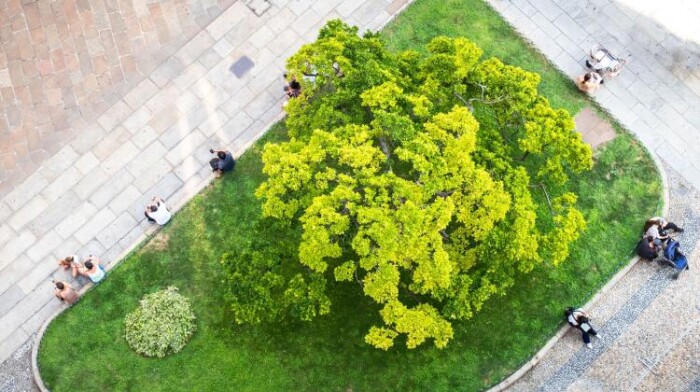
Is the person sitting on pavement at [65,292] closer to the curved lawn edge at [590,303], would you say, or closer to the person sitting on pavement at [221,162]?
the person sitting on pavement at [221,162]

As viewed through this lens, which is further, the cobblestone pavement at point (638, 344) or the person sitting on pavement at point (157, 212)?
the person sitting on pavement at point (157, 212)

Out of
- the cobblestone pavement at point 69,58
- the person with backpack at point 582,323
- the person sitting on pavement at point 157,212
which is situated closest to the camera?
the person with backpack at point 582,323

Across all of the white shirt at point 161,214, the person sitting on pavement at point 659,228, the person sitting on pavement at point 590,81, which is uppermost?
the person sitting on pavement at point 590,81

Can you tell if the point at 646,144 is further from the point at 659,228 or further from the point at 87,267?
the point at 87,267

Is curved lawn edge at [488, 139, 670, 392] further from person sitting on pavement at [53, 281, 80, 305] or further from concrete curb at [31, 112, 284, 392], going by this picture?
person sitting on pavement at [53, 281, 80, 305]

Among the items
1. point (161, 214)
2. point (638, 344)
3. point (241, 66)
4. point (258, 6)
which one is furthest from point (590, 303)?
point (258, 6)

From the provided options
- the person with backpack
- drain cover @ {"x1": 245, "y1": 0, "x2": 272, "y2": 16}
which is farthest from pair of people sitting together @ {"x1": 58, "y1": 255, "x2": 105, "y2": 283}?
the person with backpack

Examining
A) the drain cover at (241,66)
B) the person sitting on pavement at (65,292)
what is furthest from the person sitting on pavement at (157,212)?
the drain cover at (241,66)
